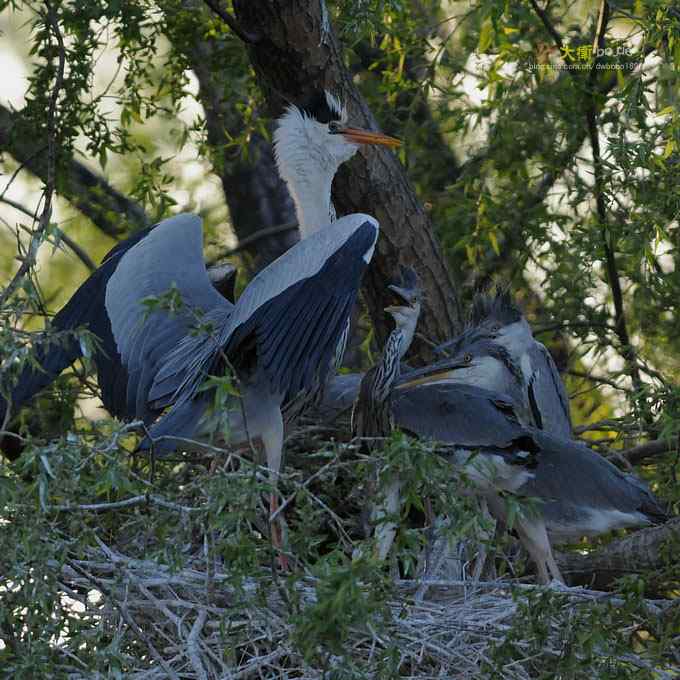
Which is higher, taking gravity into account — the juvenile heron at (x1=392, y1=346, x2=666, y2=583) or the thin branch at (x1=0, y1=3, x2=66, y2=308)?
the thin branch at (x1=0, y1=3, x2=66, y2=308)

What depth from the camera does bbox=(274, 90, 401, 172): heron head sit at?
18.0 ft

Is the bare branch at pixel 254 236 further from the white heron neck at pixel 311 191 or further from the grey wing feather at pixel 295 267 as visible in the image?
the grey wing feather at pixel 295 267

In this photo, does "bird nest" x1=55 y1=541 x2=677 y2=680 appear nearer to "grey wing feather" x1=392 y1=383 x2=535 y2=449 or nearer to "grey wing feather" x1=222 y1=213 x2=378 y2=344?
"grey wing feather" x1=392 y1=383 x2=535 y2=449

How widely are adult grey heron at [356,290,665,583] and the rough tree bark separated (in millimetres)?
759

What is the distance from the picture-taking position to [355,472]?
3.56 m

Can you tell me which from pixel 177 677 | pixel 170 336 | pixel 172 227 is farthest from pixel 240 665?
A: pixel 172 227

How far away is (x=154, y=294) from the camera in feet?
16.6

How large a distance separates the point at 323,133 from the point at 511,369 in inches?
43.9

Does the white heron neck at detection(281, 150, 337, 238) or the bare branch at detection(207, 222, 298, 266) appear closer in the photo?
the white heron neck at detection(281, 150, 337, 238)

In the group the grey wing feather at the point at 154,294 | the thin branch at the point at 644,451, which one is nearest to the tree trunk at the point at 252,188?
the grey wing feather at the point at 154,294

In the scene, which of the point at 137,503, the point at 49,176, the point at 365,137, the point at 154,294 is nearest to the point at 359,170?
the point at 365,137

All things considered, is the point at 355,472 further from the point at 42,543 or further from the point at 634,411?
the point at 634,411

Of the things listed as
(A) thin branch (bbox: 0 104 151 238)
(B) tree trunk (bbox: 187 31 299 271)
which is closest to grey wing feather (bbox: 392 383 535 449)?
(A) thin branch (bbox: 0 104 151 238)

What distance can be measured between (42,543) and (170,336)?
169cm
